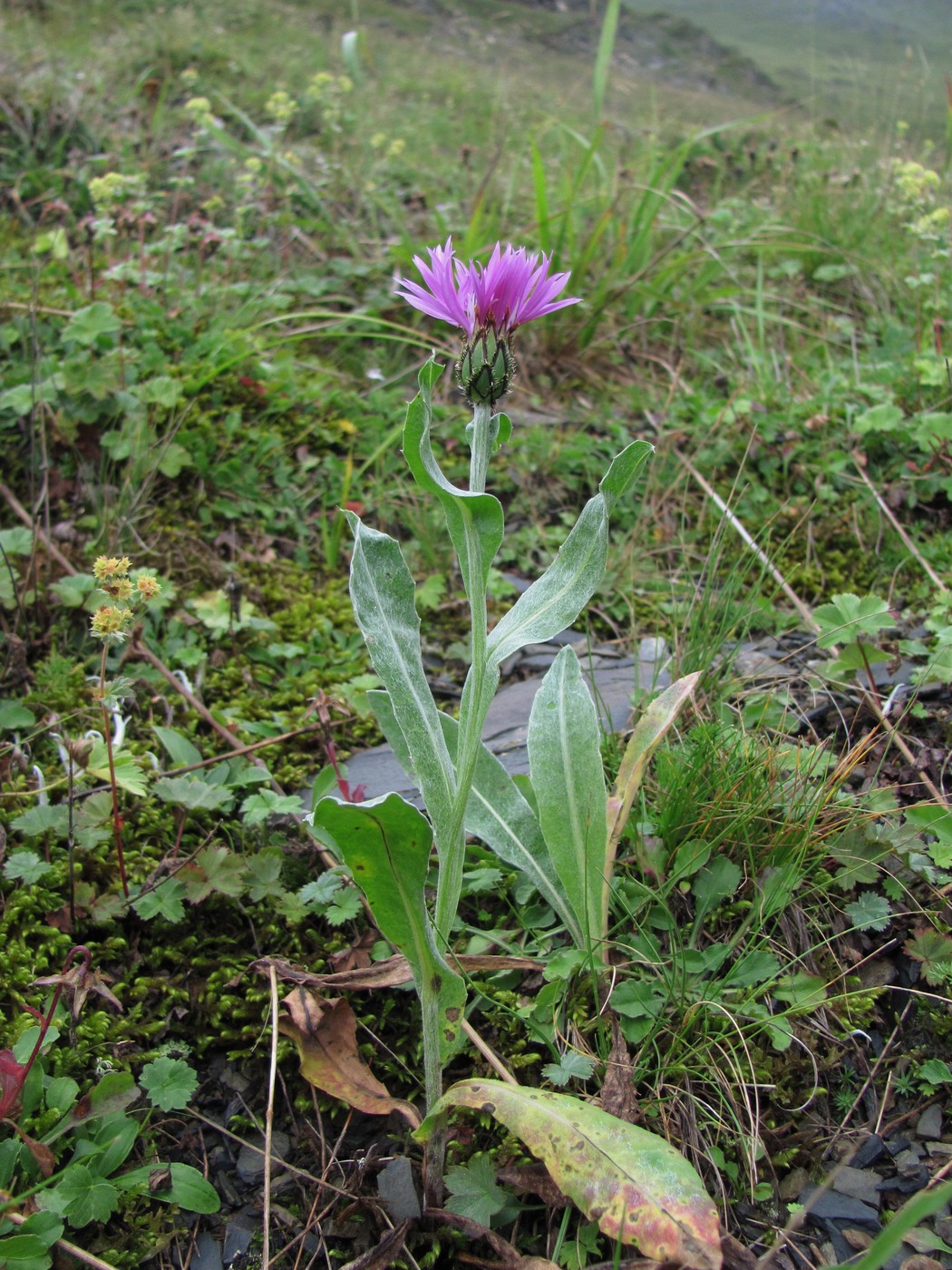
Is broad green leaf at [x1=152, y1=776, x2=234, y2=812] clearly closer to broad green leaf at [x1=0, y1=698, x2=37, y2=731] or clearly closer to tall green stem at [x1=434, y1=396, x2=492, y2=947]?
broad green leaf at [x1=0, y1=698, x2=37, y2=731]

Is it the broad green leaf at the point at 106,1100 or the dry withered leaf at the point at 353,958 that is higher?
the broad green leaf at the point at 106,1100

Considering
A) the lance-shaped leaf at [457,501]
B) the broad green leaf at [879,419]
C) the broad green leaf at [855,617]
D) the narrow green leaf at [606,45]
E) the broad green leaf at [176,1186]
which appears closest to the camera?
the lance-shaped leaf at [457,501]

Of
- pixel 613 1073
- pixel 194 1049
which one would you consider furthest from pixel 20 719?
pixel 613 1073

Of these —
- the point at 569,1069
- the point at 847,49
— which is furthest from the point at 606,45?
the point at 847,49

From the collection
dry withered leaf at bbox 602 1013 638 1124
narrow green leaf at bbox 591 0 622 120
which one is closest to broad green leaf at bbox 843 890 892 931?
dry withered leaf at bbox 602 1013 638 1124

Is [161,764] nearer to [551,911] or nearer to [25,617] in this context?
[25,617]

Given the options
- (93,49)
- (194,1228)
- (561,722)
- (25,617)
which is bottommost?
(194,1228)

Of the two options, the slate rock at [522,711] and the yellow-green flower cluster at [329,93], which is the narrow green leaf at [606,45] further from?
the slate rock at [522,711]

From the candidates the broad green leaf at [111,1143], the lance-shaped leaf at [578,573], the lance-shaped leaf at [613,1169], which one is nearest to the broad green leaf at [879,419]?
the lance-shaped leaf at [578,573]
